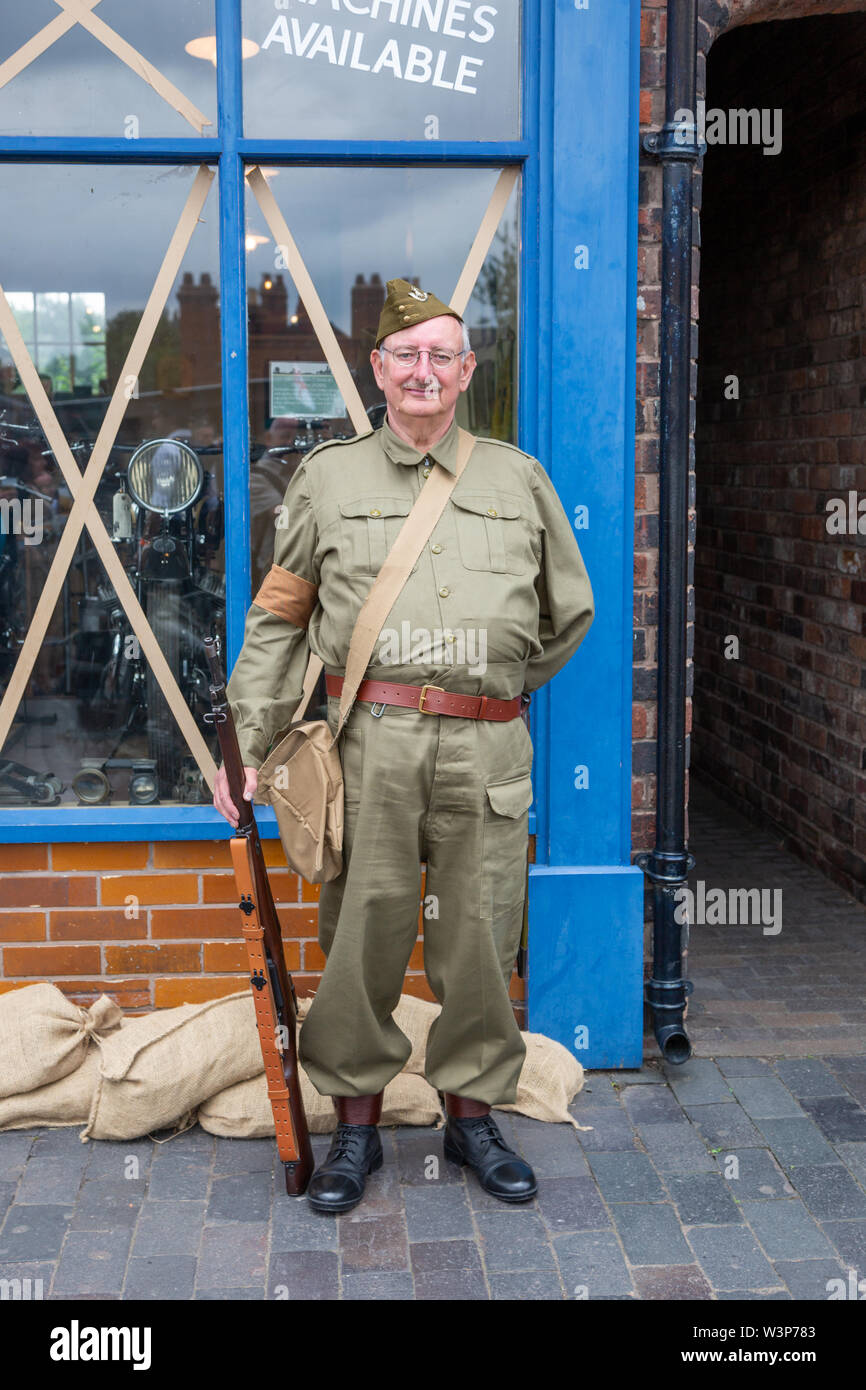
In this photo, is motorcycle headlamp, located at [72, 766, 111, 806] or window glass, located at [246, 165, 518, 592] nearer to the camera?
window glass, located at [246, 165, 518, 592]

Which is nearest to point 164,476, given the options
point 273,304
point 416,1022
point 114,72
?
point 273,304

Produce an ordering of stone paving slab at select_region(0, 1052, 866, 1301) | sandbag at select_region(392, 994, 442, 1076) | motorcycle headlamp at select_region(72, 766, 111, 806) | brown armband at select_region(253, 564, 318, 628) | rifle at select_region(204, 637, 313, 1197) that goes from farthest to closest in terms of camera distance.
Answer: motorcycle headlamp at select_region(72, 766, 111, 806) < sandbag at select_region(392, 994, 442, 1076) < brown armband at select_region(253, 564, 318, 628) < rifle at select_region(204, 637, 313, 1197) < stone paving slab at select_region(0, 1052, 866, 1301)

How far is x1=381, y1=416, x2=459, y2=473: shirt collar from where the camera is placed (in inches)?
132

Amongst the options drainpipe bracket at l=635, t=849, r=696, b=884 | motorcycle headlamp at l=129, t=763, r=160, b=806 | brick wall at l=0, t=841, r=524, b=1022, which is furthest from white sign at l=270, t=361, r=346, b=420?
drainpipe bracket at l=635, t=849, r=696, b=884

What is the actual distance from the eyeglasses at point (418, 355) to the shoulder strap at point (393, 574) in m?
0.24

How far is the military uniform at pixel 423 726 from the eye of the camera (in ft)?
10.9

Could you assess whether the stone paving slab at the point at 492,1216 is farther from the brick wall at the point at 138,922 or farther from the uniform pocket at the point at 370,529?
the uniform pocket at the point at 370,529

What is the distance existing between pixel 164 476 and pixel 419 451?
100 centimetres

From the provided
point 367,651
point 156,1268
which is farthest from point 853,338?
point 156,1268

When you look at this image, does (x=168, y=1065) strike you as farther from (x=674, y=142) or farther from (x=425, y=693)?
(x=674, y=142)

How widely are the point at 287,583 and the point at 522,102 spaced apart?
1.55 m

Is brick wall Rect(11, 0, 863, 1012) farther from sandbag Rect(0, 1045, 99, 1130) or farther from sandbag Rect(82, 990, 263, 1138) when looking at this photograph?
sandbag Rect(0, 1045, 99, 1130)

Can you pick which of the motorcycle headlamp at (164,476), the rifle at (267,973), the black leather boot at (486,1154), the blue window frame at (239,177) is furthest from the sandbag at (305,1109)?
the motorcycle headlamp at (164,476)

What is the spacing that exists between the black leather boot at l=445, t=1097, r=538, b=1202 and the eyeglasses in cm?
181
